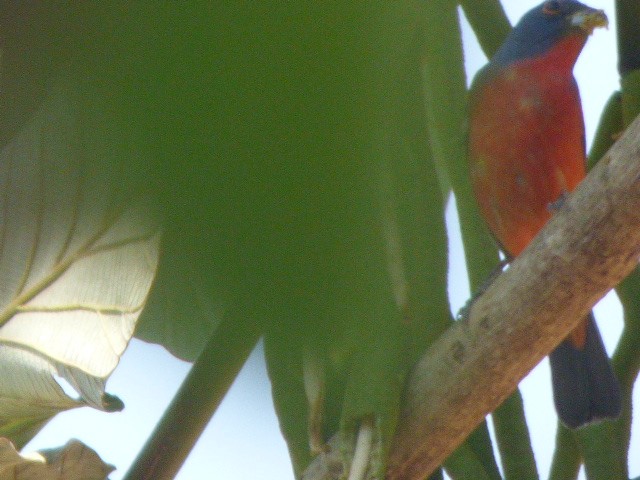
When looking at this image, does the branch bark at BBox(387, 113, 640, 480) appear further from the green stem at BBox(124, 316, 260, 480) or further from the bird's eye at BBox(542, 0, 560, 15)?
the bird's eye at BBox(542, 0, 560, 15)

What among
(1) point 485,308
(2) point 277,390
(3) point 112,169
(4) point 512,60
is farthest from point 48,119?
(4) point 512,60

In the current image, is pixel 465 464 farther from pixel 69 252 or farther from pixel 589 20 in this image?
pixel 589 20

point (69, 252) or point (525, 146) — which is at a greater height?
point (525, 146)

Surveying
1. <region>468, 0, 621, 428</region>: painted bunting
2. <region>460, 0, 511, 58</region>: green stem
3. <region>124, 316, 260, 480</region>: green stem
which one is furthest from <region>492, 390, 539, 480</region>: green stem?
<region>468, 0, 621, 428</region>: painted bunting

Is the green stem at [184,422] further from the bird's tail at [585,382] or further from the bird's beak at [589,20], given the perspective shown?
the bird's beak at [589,20]

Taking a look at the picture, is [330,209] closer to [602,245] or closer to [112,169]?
[112,169]

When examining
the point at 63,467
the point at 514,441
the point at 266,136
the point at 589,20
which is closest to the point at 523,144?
the point at 589,20

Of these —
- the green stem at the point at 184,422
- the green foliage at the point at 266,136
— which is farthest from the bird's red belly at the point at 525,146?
the green foliage at the point at 266,136
